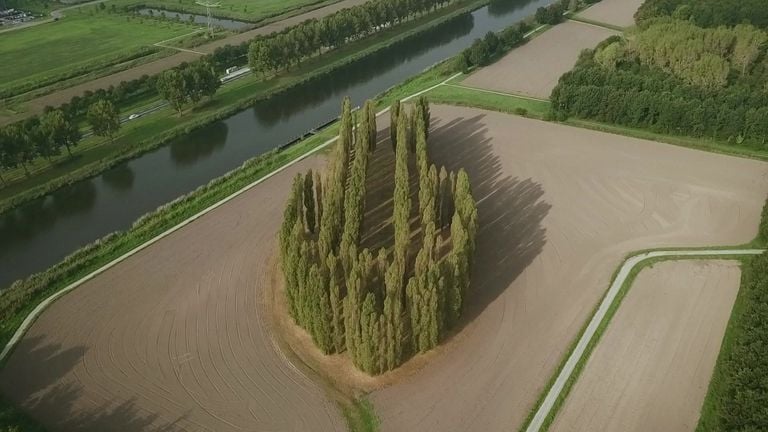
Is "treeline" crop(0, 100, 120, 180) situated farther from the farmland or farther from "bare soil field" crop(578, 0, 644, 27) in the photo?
"bare soil field" crop(578, 0, 644, 27)

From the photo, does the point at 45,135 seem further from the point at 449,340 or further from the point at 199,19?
the point at 199,19

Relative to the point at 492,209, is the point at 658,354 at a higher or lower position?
lower

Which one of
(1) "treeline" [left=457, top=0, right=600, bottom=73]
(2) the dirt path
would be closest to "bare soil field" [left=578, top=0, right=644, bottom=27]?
(1) "treeline" [left=457, top=0, right=600, bottom=73]

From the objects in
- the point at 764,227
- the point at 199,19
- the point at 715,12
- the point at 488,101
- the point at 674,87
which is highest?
the point at 199,19

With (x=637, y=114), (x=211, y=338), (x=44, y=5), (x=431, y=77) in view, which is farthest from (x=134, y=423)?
(x=44, y=5)

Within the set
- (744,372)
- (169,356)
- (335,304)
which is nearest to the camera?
(744,372)

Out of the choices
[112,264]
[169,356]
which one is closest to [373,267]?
[169,356]

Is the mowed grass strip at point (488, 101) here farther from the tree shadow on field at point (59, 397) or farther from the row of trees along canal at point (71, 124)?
the tree shadow on field at point (59, 397)
